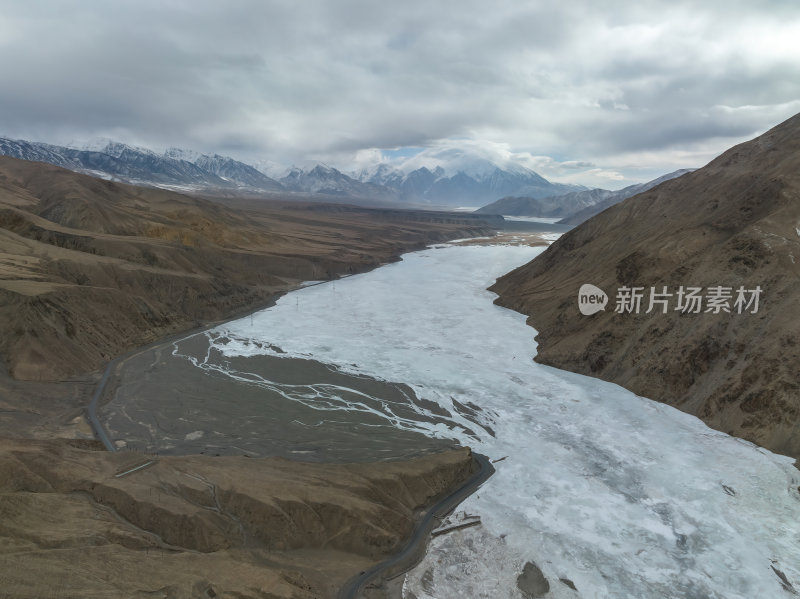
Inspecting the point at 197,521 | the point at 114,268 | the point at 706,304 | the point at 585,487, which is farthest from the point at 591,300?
the point at 114,268

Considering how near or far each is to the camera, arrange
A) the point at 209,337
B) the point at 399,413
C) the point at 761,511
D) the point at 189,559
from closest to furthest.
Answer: the point at 189,559 → the point at 761,511 → the point at 399,413 → the point at 209,337

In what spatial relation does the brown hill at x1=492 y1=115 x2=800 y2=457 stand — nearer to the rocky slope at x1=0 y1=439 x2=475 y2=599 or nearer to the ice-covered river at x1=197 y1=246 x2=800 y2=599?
the ice-covered river at x1=197 y1=246 x2=800 y2=599

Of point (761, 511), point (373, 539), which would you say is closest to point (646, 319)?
point (761, 511)

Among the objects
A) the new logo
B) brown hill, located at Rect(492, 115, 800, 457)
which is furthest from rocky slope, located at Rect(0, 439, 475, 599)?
the new logo

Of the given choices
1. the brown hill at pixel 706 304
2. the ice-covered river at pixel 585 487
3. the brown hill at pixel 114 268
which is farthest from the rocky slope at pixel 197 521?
the brown hill at pixel 114 268

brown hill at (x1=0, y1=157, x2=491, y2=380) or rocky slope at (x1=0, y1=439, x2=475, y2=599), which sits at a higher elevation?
brown hill at (x1=0, y1=157, x2=491, y2=380)

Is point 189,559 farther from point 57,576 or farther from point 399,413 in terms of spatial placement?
point 399,413
